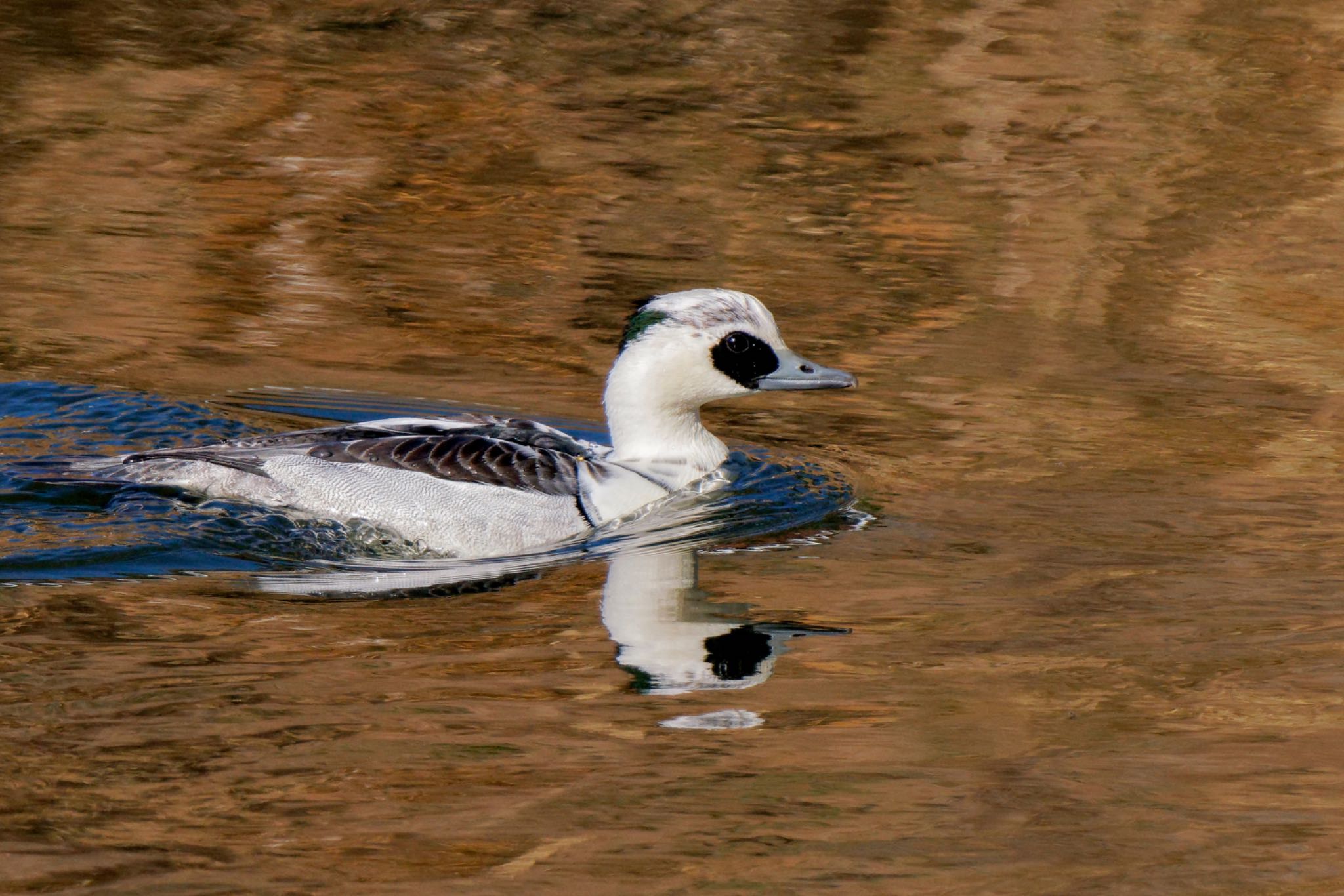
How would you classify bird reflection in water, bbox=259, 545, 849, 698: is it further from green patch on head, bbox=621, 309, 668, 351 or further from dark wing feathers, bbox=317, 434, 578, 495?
green patch on head, bbox=621, 309, 668, 351

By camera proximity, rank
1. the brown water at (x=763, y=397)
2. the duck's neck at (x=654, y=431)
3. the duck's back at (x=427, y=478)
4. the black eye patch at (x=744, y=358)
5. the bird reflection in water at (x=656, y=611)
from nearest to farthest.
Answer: the brown water at (x=763, y=397), the bird reflection in water at (x=656, y=611), the duck's back at (x=427, y=478), the black eye patch at (x=744, y=358), the duck's neck at (x=654, y=431)

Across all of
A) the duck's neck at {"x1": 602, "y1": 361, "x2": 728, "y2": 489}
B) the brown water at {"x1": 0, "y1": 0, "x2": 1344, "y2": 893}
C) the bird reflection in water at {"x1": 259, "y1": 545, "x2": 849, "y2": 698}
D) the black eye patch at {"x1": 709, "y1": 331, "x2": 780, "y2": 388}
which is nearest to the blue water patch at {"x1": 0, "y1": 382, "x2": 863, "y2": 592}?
the bird reflection in water at {"x1": 259, "y1": 545, "x2": 849, "y2": 698}

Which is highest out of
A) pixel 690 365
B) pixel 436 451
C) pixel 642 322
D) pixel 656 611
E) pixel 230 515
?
pixel 642 322

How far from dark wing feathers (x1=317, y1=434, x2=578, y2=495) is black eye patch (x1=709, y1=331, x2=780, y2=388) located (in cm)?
89

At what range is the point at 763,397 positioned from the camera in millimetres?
9844

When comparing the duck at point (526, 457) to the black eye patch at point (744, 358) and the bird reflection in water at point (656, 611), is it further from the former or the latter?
the bird reflection in water at point (656, 611)

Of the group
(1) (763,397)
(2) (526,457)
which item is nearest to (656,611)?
(2) (526,457)

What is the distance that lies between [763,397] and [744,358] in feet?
6.75

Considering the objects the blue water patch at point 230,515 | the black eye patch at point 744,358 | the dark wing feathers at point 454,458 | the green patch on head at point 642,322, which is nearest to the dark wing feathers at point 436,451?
the dark wing feathers at point 454,458

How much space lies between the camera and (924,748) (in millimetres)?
5363

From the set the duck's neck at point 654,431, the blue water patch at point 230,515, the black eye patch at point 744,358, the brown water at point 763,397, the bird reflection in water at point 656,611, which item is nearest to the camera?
the brown water at point 763,397

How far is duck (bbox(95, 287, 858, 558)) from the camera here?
736 cm

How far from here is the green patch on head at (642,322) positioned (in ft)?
25.7

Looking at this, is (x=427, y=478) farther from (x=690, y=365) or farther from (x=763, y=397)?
(x=763, y=397)
